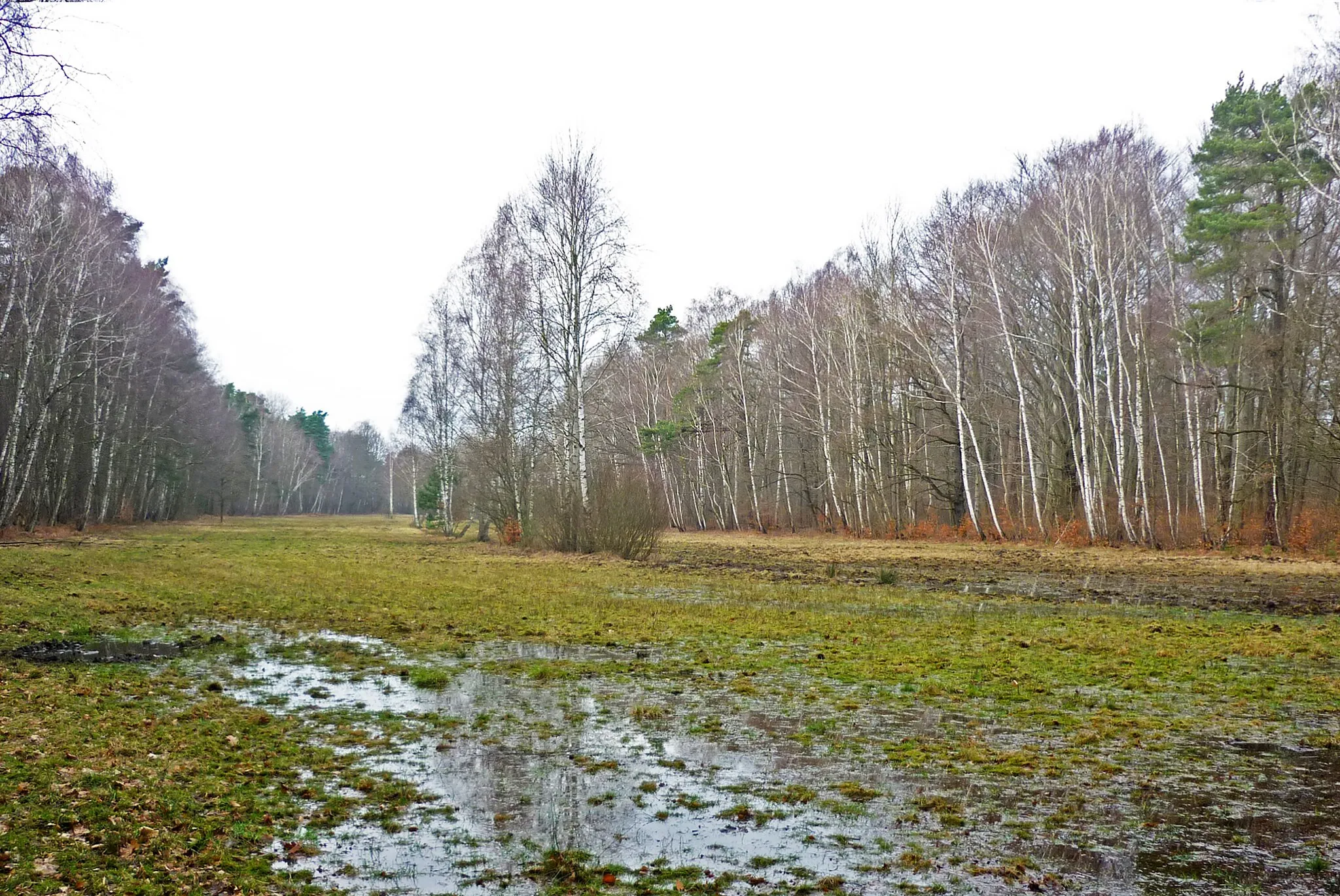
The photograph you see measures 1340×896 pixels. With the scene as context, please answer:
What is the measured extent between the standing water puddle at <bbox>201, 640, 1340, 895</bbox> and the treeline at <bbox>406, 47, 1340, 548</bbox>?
1859 centimetres

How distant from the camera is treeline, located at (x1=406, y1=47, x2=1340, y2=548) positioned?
25938 mm

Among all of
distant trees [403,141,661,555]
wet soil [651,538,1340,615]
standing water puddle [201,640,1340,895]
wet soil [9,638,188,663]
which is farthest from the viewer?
distant trees [403,141,661,555]

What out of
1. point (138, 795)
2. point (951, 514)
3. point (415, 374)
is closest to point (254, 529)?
point (415, 374)

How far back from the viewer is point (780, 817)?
186 inches

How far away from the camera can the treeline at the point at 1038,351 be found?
25938 mm

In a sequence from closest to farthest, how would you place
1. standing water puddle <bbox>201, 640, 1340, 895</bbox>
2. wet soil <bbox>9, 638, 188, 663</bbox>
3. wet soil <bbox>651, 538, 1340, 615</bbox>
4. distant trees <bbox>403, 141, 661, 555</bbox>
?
1. standing water puddle <bbox>201, 640, 1340, 895</bbox>
2. wet soil <bbox>9, 638, 188, 663</bbox>
3. wet soil <bbox>651, 538, 1340, 615</bbox>
4. distant trees <bbox>403, 141, 661, 555</bbox>

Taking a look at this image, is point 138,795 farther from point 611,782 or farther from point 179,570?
point 179,570

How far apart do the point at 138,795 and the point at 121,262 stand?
128 feet

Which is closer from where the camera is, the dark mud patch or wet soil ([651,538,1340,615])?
the dark mud patch

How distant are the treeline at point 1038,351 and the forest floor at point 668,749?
1401 cm

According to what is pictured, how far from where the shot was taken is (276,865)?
403cm

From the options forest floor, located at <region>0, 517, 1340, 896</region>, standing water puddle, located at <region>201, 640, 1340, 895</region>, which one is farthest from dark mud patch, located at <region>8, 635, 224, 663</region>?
standing water puddle, located at <region>201, 640, 1340, 895</region>

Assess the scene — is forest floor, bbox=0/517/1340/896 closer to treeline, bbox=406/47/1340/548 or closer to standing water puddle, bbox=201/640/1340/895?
standing water puddle, bbox=201/640/1340/895

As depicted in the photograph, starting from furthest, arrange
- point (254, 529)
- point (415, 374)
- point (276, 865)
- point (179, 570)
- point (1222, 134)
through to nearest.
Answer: point (415, 374)
point (254, 529)
point (1222, 134)
point (179, 570)
point (276, 865)
